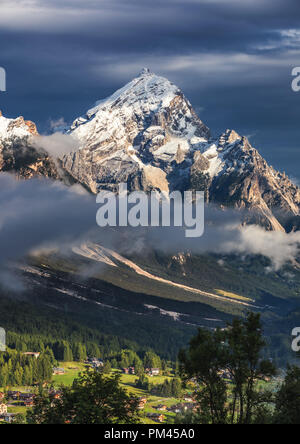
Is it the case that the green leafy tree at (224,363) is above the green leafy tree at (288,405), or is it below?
above

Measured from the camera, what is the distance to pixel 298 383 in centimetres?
11931

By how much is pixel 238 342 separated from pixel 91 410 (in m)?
21.3

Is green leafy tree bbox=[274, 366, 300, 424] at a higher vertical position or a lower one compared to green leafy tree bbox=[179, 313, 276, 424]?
lower

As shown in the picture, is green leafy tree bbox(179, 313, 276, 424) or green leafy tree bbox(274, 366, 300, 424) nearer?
green leafy tree bbox(179, 313, 276, 424)

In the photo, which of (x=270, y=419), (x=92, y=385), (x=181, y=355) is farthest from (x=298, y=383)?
(x=92, y=385)

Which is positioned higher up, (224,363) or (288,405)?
(224,363)

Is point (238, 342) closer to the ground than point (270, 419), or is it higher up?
higher up

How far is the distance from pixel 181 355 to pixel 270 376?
480 inches

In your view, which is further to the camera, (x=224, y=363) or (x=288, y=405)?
(x=288, y=405)

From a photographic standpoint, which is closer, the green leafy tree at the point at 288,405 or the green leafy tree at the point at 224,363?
the green leafy tree at the point at 224,363
